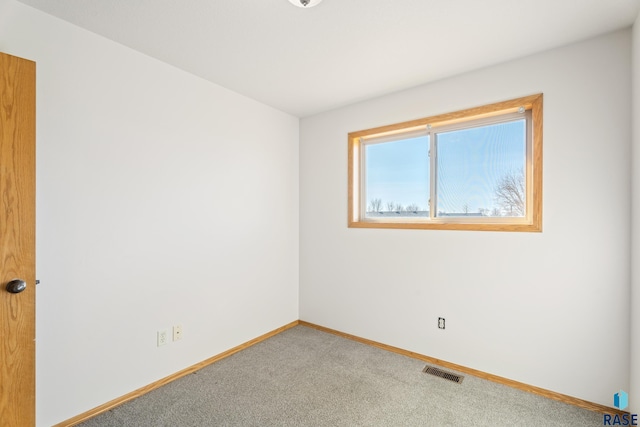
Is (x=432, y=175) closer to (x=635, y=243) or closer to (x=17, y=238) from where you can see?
(x=635, y=243)

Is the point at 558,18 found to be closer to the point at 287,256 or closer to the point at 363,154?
the point at 363,154

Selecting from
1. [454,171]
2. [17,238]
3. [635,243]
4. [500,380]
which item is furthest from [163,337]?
[635,243]

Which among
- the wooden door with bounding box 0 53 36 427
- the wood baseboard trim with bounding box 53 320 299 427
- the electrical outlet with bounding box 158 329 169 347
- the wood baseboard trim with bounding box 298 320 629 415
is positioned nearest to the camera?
the wooden door with bounding box 0 53 36 427

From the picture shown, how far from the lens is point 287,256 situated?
347 centimetres

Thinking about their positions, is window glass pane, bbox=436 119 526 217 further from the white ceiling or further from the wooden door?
the wooden door

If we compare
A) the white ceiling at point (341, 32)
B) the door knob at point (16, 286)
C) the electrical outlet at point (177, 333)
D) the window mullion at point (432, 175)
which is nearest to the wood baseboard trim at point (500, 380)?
the window mullion at point (432, 175)

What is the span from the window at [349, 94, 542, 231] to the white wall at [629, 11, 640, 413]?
47 cm

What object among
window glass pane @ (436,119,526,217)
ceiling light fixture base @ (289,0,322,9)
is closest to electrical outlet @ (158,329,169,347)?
ceiling light fixture base @ (289,0,322,9)

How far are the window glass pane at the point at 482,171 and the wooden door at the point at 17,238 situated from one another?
289cm

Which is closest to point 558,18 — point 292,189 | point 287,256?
point 292,189

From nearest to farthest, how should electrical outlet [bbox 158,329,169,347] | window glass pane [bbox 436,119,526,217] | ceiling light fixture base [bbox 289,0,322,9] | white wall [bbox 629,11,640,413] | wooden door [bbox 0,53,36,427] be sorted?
wooden door [bbox 0,53,36,427] < ceiling light fixture base [bbox 289,0,322,9] < white wall [bbox 629,11,640,413] < electrical outlet [bbox 158,329,169,347] < window glass pane [bbox 436,119,526,217]

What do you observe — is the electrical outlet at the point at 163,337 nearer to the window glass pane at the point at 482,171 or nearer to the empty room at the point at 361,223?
the empty room at the point at 361,223

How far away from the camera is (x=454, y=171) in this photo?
269cm

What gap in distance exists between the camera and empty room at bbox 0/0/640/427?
5.66ft
